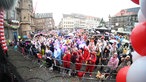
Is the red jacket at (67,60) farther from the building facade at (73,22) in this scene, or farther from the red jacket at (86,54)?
the building facade at (73,22)

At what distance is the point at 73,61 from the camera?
10.1 metres

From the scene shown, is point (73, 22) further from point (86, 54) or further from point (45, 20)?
point (86, 54)

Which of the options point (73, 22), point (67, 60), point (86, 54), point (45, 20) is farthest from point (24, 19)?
point (73, 22)

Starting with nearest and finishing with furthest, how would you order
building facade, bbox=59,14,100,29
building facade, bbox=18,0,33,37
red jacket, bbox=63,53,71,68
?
red jacket, bbox=63,53,71,68
building facade, bbox=18,0,33,37
building facade, bbox=59,14,100,29

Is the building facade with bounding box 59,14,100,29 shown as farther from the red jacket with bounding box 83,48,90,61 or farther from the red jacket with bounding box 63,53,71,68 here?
the red jacket with bounding box 63,53,71,68

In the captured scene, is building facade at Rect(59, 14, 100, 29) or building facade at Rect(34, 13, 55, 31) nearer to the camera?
building facade at Rect(34, 13, 55, 31)

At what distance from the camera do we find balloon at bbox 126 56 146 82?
88.2 inches

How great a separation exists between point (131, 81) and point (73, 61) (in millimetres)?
7769

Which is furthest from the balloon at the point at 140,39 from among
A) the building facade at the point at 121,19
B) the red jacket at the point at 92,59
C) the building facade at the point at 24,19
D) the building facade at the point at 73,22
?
the building facade at the point at 73,22

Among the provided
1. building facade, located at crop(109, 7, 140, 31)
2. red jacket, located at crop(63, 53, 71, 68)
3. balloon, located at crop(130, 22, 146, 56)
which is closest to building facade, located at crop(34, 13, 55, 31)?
building facade, located at crop(109, 7, 140, 31)

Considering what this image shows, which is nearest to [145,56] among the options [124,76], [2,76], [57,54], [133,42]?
[133,42]

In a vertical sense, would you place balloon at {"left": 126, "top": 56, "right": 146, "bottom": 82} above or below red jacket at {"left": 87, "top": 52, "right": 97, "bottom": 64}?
above

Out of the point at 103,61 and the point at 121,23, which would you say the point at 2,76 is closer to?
the point at 103,61

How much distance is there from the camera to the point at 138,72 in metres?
2.28
